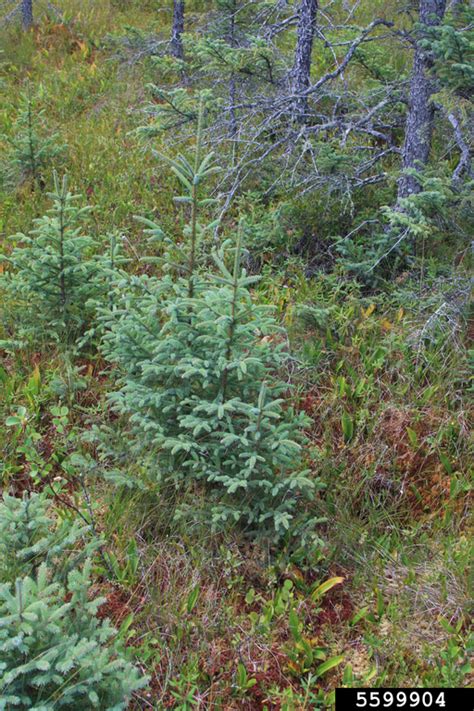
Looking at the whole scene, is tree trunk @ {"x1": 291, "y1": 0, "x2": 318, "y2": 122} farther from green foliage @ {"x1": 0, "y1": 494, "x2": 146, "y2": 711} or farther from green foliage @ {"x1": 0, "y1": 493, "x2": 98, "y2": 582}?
green foliage @ {"x1": 0, "y1": 494, "x2": 146, "y2": 711}

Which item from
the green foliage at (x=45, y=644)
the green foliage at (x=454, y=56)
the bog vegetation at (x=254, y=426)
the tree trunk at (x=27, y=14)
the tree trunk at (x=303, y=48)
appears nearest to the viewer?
the green foliage at (x=45, y=644)

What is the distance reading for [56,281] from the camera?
5285 millimetres

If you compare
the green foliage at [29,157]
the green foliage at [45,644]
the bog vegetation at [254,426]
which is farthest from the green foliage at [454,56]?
the green foliage at [29,157]

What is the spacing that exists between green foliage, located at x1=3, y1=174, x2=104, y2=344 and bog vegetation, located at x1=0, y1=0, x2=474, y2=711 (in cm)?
3

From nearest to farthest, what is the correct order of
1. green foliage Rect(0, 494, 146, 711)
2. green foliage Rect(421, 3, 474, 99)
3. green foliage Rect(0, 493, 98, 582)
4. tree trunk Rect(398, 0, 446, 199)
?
green foliage Rect(0, 494, 146, 711), green foliage Rect(0, 493, 98, 582), green foliage Rect(421, 3, 474, 99), tree trunk Rect(398, 0, 446, 199)

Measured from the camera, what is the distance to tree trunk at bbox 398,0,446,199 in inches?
212

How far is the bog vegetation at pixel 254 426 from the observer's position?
3.33 meters

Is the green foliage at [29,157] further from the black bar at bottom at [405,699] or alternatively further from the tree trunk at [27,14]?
the tree trunk at [27,14]

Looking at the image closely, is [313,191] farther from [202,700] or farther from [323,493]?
[202,700]

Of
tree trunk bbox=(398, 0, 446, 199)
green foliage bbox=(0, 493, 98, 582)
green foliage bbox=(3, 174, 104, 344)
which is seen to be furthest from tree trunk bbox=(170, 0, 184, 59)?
green foliage bbox=(0, 493, 98, 582)

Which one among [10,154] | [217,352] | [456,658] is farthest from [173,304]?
[10,154]

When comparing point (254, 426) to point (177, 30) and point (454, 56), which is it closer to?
point (454, 56)

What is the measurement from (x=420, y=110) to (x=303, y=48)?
1852mm

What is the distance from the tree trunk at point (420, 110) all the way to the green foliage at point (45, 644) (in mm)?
4344
